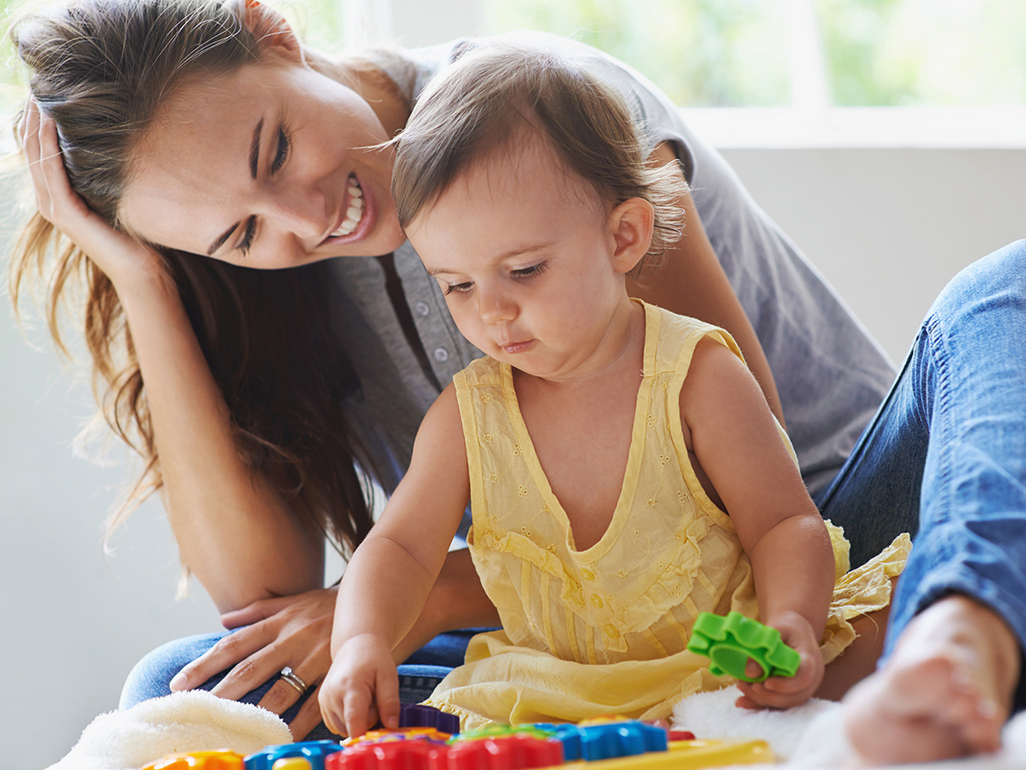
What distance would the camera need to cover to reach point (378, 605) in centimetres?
70

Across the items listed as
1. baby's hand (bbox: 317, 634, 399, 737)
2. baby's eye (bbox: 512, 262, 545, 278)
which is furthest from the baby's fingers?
baby's eye (bbox: 512, 262, 545, 278)

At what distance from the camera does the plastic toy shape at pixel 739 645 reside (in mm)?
530

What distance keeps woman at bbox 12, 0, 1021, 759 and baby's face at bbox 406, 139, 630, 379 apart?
0.18m

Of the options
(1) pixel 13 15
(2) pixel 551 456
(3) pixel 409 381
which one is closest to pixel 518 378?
(2) pixel 551 456

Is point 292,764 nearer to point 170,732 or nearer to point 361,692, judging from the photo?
point 361,692

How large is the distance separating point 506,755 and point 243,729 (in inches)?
13.6

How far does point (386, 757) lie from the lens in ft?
1.66

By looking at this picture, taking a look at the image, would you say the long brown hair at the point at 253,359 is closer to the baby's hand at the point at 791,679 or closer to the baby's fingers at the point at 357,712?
the baby's fingers at the point at 357,712

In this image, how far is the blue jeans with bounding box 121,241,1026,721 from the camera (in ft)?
1.43

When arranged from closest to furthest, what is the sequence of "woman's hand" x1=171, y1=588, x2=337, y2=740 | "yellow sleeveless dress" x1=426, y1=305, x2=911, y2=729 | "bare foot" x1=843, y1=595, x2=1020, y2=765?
1. "bare foot" x1=843, y1=595, x2=1020, y2=765
2. "yellow sleeveless dress" x1=426, y1=305, x2=911, y2=729
3. "woman's hand" x1=171, y1=588, x2=337, y2=740

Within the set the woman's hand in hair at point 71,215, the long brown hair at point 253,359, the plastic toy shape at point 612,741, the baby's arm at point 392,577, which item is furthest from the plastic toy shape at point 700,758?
the woman's hand in hair at point 71,215

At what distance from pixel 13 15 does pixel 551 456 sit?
2.42ft

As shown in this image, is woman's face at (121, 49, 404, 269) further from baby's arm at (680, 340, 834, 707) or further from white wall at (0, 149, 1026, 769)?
white wall at (0, 149, 1026, 769)

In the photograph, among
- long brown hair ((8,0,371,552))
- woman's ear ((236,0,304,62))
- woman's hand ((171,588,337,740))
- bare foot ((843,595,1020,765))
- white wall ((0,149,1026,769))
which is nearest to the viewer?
bare foot ((843,595,1020,765))
